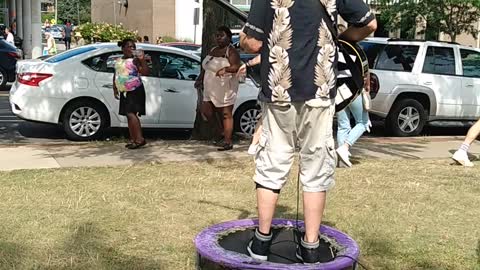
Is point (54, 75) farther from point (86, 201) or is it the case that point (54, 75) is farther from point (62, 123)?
point (86, 201)

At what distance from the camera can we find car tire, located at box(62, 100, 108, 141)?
1002 centimetres

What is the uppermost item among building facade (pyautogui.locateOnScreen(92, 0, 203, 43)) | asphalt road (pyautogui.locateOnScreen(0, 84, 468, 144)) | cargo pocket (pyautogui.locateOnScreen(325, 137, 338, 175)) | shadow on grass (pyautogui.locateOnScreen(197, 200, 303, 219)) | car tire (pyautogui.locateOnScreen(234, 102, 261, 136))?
building facade (pyautogui.locateOnScreen(92, 0, 203, 43))

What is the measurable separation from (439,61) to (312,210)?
29.9 feet

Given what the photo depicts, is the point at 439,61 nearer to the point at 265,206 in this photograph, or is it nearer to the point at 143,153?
the point at 143,153

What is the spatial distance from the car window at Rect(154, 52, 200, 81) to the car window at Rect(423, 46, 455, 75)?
430cm

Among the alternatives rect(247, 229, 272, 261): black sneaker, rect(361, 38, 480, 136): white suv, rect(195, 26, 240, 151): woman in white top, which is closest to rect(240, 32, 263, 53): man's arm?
rect(247, 229, 272, 261): black sneaker

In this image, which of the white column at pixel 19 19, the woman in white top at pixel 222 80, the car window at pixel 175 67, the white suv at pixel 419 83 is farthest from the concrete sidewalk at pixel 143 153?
the white column at pixel 19 19

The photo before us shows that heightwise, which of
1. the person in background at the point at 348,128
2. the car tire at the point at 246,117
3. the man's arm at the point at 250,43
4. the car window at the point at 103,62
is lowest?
the car tire at the point at 246,117

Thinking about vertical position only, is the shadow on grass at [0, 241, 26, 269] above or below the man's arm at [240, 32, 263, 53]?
below

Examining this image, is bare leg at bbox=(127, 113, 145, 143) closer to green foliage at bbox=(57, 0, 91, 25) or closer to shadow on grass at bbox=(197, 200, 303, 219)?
shadow on grass at bbox=(197, 200, 303, 219)

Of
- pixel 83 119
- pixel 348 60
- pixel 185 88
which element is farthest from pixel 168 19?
pixel 348 60

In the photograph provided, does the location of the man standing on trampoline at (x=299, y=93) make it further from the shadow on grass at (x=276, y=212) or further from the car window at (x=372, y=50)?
the car window at (x=372, y=50)

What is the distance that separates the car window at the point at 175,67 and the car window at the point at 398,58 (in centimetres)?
344

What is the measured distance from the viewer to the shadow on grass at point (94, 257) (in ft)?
14.4
